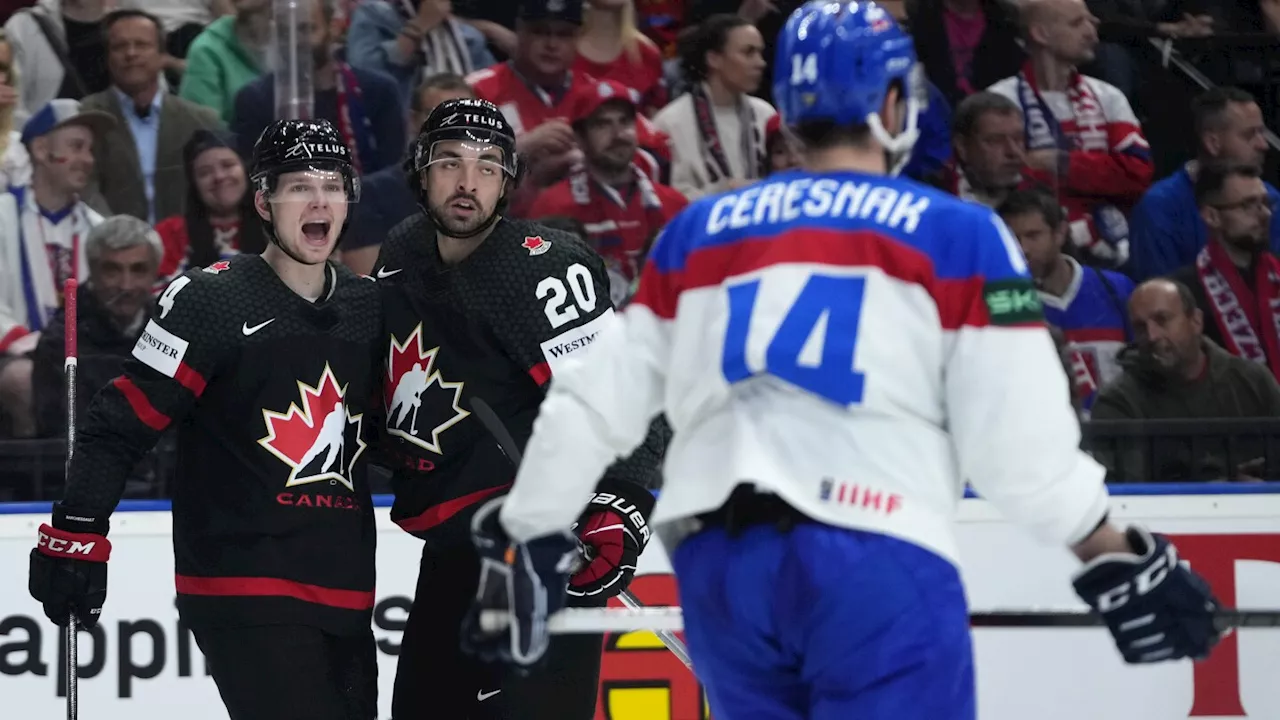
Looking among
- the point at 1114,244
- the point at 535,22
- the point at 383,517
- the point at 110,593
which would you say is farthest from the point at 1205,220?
the point at 110,593

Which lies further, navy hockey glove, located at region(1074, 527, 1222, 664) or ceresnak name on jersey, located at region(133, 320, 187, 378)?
ceresnak name on jersey, located at region(133, 320, 187, 378)

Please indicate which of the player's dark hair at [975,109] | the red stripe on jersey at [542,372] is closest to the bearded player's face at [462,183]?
the red stripe on jersey at [542,372]

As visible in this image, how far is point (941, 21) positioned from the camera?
500cm

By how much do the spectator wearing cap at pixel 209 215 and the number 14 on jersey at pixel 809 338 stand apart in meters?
2.49

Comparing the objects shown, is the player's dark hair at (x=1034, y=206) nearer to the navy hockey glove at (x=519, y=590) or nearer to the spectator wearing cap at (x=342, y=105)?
the spectator wearing cap at (x=342, y=105)

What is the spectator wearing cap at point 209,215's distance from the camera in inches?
173

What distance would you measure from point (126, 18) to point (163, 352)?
195 centimetres

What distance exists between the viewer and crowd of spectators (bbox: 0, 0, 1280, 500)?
4414 millimetres

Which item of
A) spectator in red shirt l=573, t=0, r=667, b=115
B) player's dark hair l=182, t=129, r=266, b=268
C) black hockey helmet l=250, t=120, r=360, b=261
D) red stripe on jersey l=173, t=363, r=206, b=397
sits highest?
spectator in red shirt l=573, t=0, r=667, b=115

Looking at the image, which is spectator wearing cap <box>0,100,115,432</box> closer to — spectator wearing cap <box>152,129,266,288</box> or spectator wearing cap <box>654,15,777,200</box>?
spectator wearing cap <box>152,129,266,288</box>

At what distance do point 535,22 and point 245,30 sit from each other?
752 millimetres

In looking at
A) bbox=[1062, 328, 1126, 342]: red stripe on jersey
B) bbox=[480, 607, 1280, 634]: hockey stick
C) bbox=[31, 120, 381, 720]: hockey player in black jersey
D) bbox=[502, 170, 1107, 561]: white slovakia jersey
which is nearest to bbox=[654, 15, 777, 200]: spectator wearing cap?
bbox=[1062, 328, 1126, 342]: red stripe on jersey

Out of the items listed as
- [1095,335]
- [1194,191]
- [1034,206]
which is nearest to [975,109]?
[1034,206]

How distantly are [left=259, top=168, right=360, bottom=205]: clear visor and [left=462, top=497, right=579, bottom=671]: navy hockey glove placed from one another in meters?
1.00
